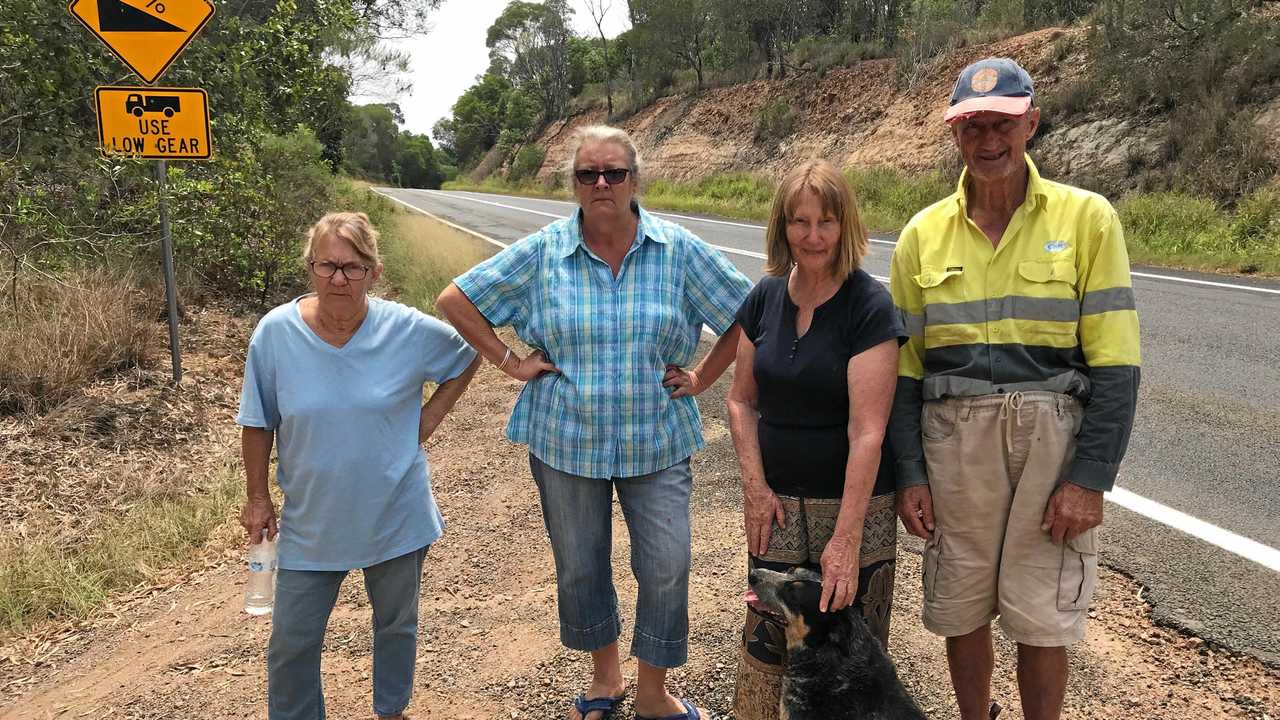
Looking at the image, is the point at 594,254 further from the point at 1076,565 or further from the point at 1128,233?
the point at 1128,233

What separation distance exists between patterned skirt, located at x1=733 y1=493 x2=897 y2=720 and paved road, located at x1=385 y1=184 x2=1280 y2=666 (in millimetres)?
1513

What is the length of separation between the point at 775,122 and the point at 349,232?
28985 mm

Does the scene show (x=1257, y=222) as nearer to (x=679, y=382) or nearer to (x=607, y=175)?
(x=679, y=382)

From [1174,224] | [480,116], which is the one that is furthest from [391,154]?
[1174,224]

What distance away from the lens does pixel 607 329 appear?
9.02ft

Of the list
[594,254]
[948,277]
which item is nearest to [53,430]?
[594,254]

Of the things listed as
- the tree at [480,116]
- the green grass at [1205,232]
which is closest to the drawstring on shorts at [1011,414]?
the green grass at [1205,232]

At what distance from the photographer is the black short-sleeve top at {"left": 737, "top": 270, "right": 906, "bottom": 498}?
92.4 inches

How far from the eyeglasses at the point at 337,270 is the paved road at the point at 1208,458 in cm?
314

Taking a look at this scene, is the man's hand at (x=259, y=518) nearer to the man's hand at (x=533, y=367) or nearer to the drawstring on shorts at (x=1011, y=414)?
the man's hand at (x=533, y=367)

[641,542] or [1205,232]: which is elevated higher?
[1205,232]

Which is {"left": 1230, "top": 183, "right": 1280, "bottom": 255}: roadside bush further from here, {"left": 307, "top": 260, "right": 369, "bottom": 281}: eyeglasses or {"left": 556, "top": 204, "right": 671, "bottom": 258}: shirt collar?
{"left": 307, "top": 260, "right": 369, "bottom": 281}: eyeglasses

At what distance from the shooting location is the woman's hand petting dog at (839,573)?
233cm

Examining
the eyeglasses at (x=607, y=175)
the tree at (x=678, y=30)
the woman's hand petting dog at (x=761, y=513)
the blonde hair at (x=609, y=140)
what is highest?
the tree at (x=678, y=30)
